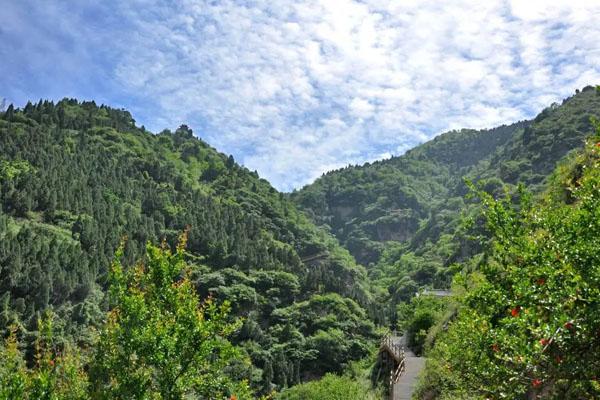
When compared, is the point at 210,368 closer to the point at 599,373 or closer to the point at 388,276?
the point at 599,373

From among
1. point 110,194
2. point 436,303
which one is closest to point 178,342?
point 436,303

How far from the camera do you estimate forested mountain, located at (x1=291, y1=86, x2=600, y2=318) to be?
319 ft

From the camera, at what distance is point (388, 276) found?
453 ft

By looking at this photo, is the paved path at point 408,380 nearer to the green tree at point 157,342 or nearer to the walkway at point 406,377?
the walkway at point 406,377

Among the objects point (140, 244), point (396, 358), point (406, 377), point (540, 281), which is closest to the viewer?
point (540, 281)

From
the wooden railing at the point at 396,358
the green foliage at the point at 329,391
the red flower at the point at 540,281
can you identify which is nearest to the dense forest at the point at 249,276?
the red flower at the point at 540,281

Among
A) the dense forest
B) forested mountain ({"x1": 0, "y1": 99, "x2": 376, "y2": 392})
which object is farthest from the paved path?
forested mountain ({"x1": 0, "y1": 99, "x2": 376, "y2": 392})

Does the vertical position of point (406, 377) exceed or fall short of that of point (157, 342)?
it falls short

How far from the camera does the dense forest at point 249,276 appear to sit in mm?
6453

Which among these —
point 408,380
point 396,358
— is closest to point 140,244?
point 396,358

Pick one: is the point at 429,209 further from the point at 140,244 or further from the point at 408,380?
the point at 408,380

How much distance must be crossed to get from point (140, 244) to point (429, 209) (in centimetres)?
13488

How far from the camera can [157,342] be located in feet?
29.1

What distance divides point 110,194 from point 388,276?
Answer: 8035 centimetres
